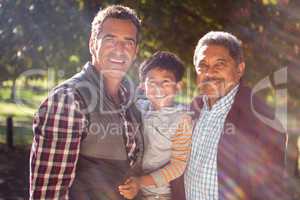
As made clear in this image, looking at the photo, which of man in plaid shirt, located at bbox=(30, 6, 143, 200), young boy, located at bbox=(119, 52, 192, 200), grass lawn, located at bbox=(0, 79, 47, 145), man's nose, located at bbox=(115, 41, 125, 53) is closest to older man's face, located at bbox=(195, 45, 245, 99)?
young boy, located at bbox=(119, 52, 192, 200)

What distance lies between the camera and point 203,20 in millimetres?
7523

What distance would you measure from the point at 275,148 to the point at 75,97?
1.53 m

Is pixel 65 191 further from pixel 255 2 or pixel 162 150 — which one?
pixel 255 2

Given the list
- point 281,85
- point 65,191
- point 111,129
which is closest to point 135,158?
point 111,129

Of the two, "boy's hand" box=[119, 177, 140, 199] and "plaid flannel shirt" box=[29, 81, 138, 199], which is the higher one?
"plaid flannel shirt" box=[29, 81, 138, 199]

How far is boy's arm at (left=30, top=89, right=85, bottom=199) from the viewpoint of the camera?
84.0 inches

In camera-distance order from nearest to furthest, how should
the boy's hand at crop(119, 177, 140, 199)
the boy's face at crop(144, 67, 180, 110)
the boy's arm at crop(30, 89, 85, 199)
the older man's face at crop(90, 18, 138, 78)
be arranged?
1. the boy's arm at crop(30, 89, 85, 199)
2. the older man's face at crop(90, 18, 138, 78)
3. the boy's hand at crop(119, 177, 140, 199)
4. the boy's face at crop(144, 67, 180, 110)

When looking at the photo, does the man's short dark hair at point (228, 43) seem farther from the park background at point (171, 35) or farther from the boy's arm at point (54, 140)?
the park background at point (171, 35)

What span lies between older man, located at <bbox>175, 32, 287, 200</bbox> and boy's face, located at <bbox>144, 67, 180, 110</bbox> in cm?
32

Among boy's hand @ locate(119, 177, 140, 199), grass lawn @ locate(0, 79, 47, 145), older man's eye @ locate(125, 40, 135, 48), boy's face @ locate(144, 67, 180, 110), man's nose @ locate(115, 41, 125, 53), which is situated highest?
older man's eye @ locate(125, 40, 135, 48)

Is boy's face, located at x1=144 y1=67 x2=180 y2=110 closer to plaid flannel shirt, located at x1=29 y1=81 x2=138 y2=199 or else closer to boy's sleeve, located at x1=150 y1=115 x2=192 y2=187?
boy's sleeve, located at x1=150 y1=115 x2=192 y2=187

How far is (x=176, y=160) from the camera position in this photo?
10.7 feet

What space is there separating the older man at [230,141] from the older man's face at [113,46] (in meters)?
0.83

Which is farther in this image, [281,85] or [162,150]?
[281,85]
